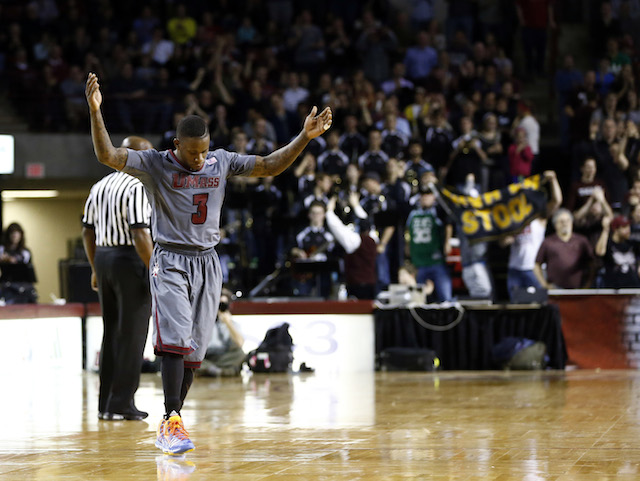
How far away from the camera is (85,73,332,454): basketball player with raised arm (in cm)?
655

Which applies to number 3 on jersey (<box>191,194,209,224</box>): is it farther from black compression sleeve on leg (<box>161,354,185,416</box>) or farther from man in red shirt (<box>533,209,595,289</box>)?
man in red shirt (<box>533,209,595,289</box>)

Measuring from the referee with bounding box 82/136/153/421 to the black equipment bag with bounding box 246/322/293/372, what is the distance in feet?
17.9

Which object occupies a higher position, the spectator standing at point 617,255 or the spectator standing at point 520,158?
the spectator standing at point 520,158

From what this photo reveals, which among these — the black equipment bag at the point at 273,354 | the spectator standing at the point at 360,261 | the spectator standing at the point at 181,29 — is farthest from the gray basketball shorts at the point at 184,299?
the spectator standing at the point at 181,29

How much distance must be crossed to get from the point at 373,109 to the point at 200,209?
A: 44.9 ft

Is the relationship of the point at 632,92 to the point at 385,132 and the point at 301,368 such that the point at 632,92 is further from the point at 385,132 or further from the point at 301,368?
the point at 301,368

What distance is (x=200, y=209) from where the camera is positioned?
6738mm

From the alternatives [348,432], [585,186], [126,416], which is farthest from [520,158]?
[348,432]

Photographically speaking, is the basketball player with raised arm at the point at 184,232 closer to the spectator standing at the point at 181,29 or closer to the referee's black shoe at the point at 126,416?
the referee's black shoe at the point at 126,416

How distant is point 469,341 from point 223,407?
5565 millimetres

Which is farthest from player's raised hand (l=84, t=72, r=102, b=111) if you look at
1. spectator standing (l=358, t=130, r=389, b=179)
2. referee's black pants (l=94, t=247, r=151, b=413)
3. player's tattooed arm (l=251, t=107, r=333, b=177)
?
spectator standing (l=358, t=130, r=389, b=179)

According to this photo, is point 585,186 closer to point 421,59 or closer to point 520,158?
point 520,158

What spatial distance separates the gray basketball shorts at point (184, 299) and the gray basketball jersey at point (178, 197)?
0.10m

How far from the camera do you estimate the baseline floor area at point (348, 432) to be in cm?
574
